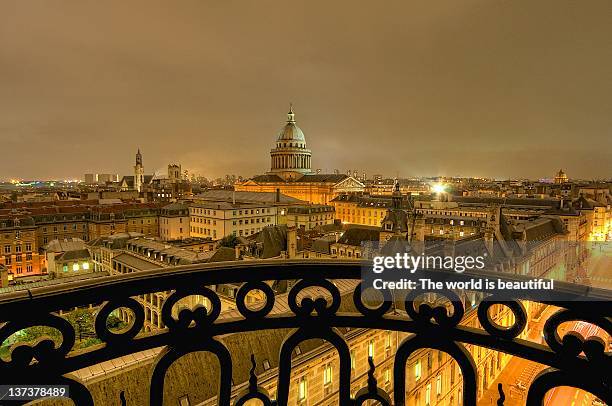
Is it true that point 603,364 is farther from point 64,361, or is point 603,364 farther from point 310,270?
point 64,361

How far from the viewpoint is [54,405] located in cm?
863

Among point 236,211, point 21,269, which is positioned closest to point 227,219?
point 236,211

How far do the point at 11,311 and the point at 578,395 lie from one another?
3126cm

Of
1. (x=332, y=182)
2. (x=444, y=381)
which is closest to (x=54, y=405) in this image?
(x=444, y=381)

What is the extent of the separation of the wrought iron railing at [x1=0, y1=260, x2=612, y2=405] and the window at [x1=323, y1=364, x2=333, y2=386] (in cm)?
1450

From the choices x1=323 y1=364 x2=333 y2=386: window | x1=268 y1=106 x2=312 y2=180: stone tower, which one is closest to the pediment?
x1=268 y1=106 x2=312 y2=180: stone tower

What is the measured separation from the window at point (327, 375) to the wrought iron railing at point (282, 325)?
1450 cm

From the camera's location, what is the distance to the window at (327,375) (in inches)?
624

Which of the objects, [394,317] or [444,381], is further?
[444,381]

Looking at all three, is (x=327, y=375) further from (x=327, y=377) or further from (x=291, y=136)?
(x=291, y=136)

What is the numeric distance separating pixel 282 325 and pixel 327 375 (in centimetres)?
1510

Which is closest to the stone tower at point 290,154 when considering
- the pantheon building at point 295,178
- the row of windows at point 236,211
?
the pantheon building at point 295,178

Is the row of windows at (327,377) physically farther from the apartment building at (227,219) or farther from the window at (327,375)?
the apartment building at (227,219)

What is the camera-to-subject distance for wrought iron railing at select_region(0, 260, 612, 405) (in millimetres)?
1935
